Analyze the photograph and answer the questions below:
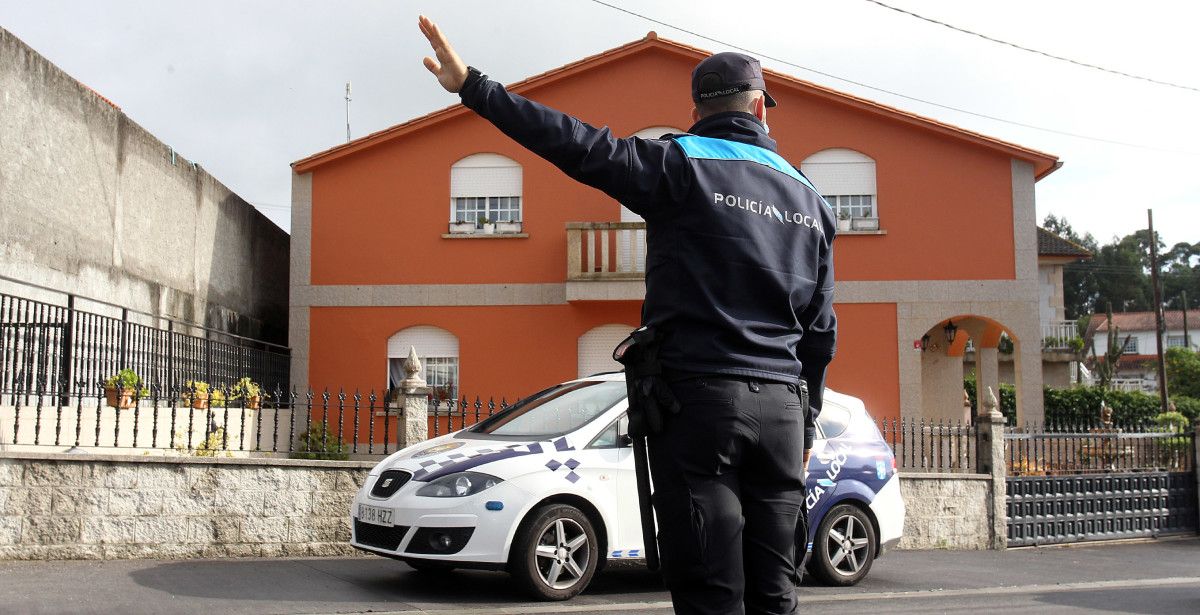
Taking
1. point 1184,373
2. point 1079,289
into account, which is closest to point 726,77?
point 1184,373

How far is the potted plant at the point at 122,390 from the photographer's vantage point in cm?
1049

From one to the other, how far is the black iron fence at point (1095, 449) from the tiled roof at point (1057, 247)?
69.0 feet

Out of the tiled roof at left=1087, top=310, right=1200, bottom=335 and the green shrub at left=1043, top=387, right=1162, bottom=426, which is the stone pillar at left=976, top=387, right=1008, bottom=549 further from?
the tiled roof at left=1087, top=310, right=1200, bottom=335

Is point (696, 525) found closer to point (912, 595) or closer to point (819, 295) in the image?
point (819, 295)

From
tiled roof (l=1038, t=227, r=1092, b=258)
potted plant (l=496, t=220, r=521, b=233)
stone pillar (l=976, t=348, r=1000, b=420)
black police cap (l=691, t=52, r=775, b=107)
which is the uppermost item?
tiled roof (l=1038, t=227, r=1092, b=258)

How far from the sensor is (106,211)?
44.8ft

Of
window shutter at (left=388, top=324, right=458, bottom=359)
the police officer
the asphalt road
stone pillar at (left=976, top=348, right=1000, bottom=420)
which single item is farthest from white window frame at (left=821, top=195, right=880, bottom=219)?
the police officer

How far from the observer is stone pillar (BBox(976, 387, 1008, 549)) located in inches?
532

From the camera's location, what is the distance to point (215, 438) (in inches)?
422

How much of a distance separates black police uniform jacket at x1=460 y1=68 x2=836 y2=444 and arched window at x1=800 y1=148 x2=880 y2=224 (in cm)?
1708

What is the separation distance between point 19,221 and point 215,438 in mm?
3261

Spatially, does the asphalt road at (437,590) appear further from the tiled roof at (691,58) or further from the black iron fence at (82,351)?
the tiled roof at (691,58)

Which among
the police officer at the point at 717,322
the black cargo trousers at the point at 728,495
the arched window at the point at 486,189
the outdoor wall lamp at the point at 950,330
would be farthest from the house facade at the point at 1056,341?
the black cargo trousers at the point at 728,495

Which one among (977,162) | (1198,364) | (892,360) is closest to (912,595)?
(892,360)
